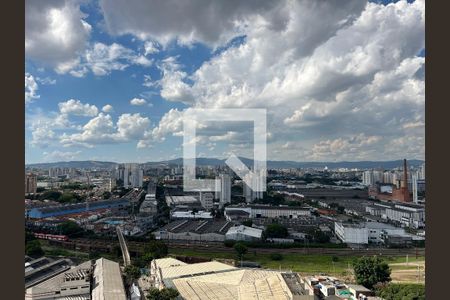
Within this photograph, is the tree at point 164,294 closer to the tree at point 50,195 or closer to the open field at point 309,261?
the open field at point 309,261

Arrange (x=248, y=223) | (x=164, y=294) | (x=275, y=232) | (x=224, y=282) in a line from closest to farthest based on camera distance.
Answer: (x=164, y=294), (x=224, y=282), (x=275, y=232), (x=248, y=223)

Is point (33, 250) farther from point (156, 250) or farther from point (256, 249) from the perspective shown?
point (256, 249)

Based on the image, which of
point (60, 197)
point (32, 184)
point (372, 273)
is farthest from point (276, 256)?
point (32, 184)

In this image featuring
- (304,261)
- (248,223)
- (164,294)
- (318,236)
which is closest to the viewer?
(164,294)

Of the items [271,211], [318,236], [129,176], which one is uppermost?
[129,176]

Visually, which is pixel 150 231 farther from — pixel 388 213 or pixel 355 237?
pixel 388 213

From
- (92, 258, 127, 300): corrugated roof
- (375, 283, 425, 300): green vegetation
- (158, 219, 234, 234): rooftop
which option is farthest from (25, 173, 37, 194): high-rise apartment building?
(375, 283, 425, 300): green vegetation

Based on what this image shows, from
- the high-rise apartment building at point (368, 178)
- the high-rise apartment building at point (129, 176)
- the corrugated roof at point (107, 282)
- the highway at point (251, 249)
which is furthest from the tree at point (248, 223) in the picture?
the high-rise apartment building at point (368, 178)

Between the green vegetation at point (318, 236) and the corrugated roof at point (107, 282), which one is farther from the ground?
the corrugated roof at point (107, 282)

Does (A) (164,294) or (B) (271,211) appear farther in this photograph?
(B) (271,211)
